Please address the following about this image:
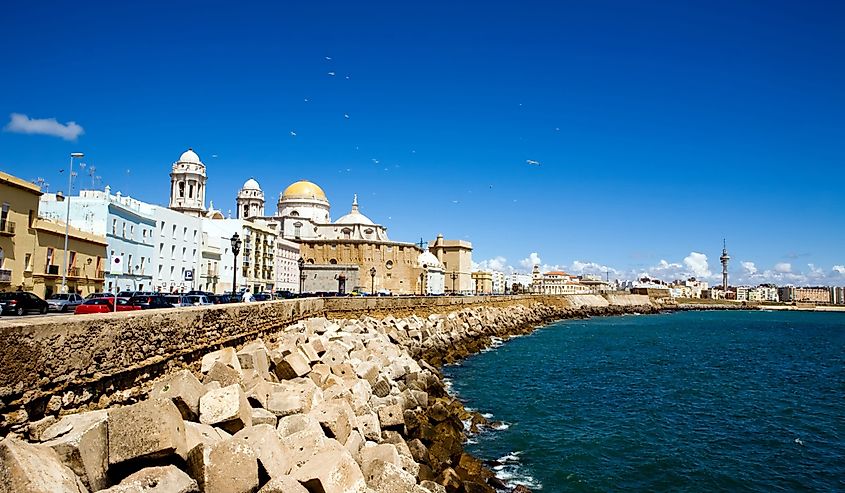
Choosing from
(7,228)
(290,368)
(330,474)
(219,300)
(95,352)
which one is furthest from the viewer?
(219,300)

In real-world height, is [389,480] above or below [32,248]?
below

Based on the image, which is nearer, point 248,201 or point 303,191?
point 248,201

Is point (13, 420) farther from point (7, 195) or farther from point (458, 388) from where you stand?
point (7, 195)

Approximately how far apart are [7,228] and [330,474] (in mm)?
26673

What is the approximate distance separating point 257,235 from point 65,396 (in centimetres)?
5845

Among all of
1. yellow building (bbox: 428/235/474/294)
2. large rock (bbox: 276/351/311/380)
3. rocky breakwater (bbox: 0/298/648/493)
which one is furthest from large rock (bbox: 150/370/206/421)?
yellow building (bbox: 428/235/474/294)

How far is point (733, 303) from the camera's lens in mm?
180250

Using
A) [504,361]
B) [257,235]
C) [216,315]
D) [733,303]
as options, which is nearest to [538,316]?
Result: [257,235]

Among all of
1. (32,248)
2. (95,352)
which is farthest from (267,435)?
(32,248)

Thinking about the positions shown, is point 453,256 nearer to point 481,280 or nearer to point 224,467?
point 481,280

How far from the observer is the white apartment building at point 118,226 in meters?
37.1

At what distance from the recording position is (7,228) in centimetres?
2789

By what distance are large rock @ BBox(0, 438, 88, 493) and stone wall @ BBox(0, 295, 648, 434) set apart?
126cm

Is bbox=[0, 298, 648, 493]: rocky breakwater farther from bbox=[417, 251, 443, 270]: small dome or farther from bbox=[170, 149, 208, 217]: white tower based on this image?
bbox=[417, 251, 443, 270]: small dome
